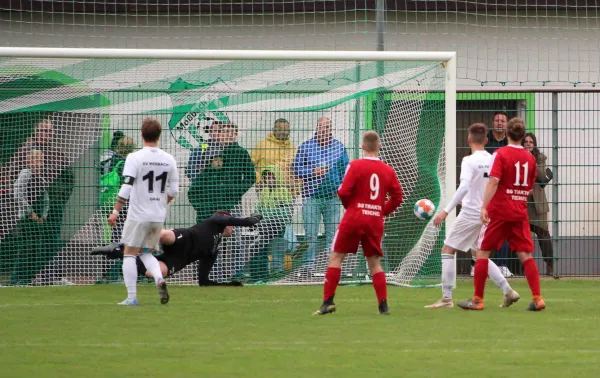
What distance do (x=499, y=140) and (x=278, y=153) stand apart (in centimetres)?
304

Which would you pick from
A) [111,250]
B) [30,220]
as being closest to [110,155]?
[30,220]

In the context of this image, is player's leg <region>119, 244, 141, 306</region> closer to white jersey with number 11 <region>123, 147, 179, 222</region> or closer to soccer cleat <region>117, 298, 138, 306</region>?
soccer cleat <region>117, 298, 138, 306</region>

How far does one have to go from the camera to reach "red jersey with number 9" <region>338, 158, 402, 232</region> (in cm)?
1056

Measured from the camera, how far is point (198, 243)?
46.0ft

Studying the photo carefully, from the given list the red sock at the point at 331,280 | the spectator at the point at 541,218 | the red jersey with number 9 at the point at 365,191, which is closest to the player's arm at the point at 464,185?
the red jersey with number 9 at the point at 365,191

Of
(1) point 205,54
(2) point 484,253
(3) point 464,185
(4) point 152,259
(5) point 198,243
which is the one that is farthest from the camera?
(5) point 198,243

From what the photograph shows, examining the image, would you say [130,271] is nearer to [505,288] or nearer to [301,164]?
[301,164]

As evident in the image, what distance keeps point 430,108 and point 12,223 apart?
5356mm

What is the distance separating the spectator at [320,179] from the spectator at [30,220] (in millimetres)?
3186

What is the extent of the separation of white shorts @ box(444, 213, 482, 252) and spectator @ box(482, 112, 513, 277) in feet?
13.0

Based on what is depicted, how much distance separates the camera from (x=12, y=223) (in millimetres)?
14438

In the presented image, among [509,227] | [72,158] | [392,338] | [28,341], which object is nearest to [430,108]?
[509,227]

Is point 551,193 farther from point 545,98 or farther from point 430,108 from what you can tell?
point 430,108

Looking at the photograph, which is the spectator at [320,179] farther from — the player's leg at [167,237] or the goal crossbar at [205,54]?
the player's leg at [167,237]
